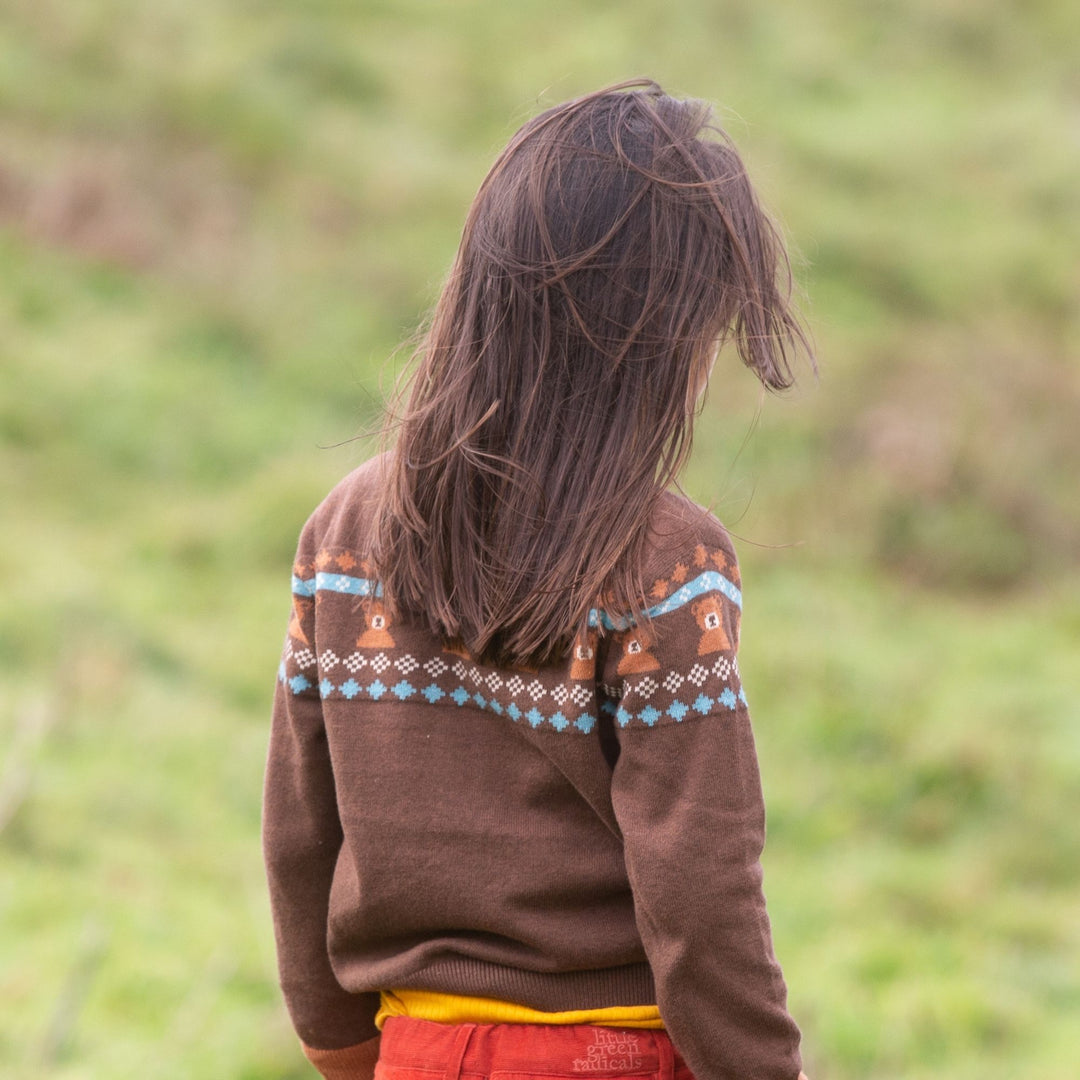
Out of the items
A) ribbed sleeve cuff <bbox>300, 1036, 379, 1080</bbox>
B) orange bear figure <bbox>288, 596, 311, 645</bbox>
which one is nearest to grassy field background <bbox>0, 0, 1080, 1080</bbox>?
orange bear figure <bbox>288, 596, 311, 645</bbox>

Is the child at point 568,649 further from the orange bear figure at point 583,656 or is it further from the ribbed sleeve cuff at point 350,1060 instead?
the ribbed sleeve cuff at point 350,1060

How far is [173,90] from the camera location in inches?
371

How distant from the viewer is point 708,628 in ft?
4.83

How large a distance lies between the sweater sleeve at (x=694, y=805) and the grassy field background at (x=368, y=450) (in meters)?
0.18

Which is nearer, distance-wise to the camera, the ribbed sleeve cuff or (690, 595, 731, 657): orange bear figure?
(690, 595, 731, 657): orange bear figure

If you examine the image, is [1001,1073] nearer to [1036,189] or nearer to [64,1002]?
[64,1002]

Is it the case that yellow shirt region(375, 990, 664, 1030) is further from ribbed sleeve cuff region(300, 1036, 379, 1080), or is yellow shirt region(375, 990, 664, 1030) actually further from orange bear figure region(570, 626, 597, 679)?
orange bear figure region(570, 626, 597, 679)

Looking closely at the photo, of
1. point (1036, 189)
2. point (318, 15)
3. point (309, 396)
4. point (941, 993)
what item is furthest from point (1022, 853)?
point (318, 15)

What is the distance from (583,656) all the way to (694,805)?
7.4 inches

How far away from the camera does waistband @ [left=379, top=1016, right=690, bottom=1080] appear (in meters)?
1.54

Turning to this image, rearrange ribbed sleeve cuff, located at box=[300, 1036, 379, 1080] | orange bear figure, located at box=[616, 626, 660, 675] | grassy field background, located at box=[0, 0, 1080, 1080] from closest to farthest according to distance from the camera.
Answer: orange bear figure, located at box=[616, 626, 660, 675], ribbed sleeve cuff, located at box=[300, 1036, 379, 1080], grassy field background, located at box=[0, 0, 1080, 1080]

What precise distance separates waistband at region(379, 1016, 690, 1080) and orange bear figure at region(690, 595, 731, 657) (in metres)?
0.44

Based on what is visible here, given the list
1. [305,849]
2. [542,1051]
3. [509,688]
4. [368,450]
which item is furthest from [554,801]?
[368,450]

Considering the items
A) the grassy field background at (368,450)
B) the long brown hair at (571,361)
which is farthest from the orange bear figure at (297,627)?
the grassy field background at (368,450)
